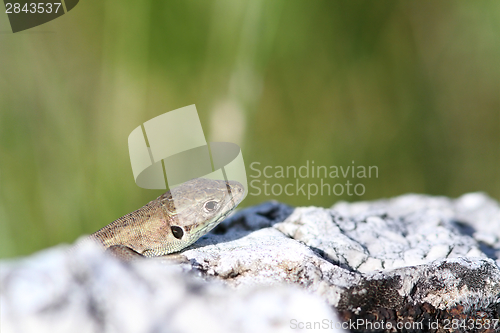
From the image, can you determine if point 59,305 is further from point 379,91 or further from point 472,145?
point 472,145

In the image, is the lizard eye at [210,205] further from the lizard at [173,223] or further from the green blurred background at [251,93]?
the green blurred background at [251,93]

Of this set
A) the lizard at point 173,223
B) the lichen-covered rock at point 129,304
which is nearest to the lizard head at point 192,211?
the lizard at point 173,223

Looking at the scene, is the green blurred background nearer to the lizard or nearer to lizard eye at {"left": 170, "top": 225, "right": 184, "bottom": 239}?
the lizard

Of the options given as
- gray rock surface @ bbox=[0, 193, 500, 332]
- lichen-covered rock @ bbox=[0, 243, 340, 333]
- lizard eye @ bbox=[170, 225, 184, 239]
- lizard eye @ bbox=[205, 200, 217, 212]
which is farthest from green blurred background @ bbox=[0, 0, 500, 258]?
lichen-covered rock @ bbox=[0, 243, 340, 333]

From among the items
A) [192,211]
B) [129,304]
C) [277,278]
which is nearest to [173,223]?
[192,211]

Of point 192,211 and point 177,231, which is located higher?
point 192,211

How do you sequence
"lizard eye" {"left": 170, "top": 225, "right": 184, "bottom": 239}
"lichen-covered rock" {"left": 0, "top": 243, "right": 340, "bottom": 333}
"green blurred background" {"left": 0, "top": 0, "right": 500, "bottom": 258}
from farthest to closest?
"green blurred background" {"left": 0, "top": 0, "right": 500, "bottom": 258}, "lizard eye" {"left": 170, "top": 225, "right": 184, "bottom": 239}, "lichen-covered rock" {"left": 0, "top": 243, "right": 340, "bottom": 333}

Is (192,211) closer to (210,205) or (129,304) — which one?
(210,205)
